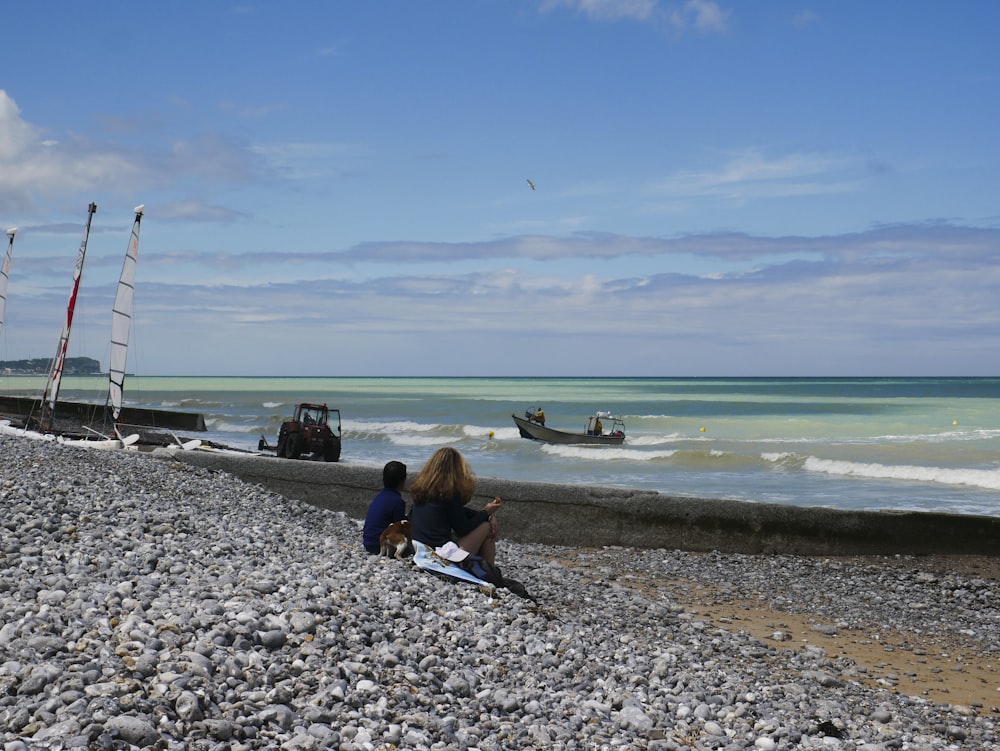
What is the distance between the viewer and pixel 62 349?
25156 mm

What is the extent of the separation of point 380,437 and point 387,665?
31654 mm

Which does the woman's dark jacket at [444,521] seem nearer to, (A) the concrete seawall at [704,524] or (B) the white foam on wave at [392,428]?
(A) the concrete seawall at [704,524]

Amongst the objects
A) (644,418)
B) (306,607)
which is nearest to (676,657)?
(306,607)

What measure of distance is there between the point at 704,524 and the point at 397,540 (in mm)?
4933

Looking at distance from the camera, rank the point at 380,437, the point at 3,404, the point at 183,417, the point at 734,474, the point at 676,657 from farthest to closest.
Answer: the point at 3,404, the point at 183,417, the point at 380,437, the point at 734,474, the point at 676,657

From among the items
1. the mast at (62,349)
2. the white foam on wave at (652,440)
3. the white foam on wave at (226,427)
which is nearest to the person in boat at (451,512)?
the mast at (62,349)

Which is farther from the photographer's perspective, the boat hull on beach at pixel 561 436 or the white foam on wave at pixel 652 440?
the white foam on wave at pixel 652 440

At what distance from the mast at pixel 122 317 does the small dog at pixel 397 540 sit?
18.4 meters

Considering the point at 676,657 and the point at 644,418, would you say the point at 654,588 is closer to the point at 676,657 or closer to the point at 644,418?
the point at 676,657

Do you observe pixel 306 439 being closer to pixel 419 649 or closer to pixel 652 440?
pixel 419 649

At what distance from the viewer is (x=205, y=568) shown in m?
6.34

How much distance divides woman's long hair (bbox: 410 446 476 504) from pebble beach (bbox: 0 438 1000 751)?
629mm

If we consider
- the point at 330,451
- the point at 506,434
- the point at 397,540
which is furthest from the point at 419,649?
the point at 506,434

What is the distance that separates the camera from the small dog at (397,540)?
7496 millimetres
